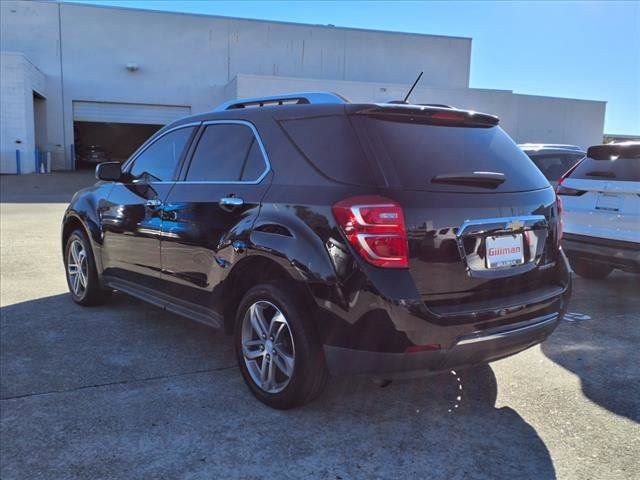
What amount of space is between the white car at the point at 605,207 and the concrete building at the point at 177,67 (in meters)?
22.9

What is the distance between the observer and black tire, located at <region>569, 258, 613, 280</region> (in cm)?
681

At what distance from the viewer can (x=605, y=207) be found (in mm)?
5457

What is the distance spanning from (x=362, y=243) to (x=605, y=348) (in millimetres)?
2758

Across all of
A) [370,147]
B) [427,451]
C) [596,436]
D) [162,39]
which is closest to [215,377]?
[427,451]

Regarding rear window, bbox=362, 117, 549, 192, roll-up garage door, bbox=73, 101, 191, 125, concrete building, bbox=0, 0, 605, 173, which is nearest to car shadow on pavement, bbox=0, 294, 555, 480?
rear window, bbox=362, 117, 549, 192

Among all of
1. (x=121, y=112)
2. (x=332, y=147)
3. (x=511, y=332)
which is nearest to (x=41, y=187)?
(x=121, y=112)

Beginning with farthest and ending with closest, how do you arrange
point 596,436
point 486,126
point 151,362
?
point 151,362 → point 486,126 → point 596,436

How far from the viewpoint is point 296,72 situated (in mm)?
33531

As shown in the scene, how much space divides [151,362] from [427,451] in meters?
2.10

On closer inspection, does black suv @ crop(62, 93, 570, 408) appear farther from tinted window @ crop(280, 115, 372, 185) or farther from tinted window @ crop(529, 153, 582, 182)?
tinted window @ crop(529, 153, 582, 182)

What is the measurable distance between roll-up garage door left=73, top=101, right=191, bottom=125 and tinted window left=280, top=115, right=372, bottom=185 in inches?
1156

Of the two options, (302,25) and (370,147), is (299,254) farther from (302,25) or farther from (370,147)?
(302,25)

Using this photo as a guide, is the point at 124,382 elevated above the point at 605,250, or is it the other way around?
the point at 605,250

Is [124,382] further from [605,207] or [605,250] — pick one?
[605,207]
